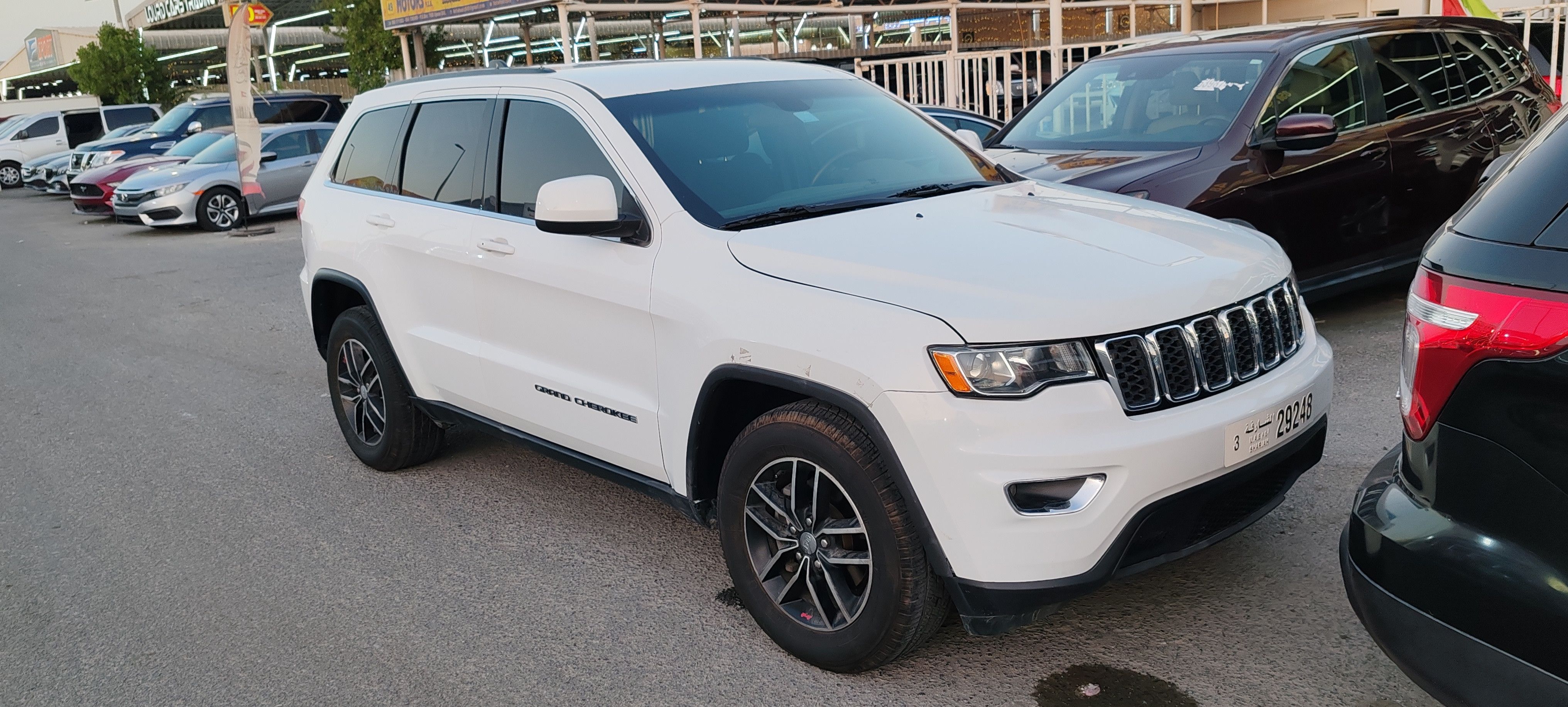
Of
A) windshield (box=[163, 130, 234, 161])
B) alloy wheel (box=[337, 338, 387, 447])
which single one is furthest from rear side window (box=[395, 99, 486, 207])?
windshield (box=[163, 130, 234, 161])

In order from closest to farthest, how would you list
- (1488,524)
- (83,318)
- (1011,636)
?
(1488,524)
(1011,636)
(83,318)

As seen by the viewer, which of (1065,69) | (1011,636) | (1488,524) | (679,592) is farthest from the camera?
(1065,69)

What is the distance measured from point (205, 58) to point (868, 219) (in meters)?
69.7

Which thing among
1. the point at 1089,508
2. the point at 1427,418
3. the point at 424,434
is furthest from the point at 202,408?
the point at 1427,418

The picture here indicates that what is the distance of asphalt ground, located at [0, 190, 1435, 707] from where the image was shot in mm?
3406

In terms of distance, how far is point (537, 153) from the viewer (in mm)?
4352

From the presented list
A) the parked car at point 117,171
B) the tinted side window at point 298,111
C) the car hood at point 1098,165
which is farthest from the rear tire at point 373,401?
the tinted side window at point 298,111

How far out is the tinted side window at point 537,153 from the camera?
413 centimetres

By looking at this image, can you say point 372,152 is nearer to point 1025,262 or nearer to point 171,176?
point 1025,262

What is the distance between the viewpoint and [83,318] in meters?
10.6

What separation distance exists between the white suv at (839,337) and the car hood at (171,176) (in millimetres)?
14689

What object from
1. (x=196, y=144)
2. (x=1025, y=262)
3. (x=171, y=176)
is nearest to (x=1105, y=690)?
(x=1025, y=262)

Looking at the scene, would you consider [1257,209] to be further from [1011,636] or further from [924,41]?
[924,41]

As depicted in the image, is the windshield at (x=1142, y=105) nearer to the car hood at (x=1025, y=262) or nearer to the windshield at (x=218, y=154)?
the car hood at (x=1025, y=262)
